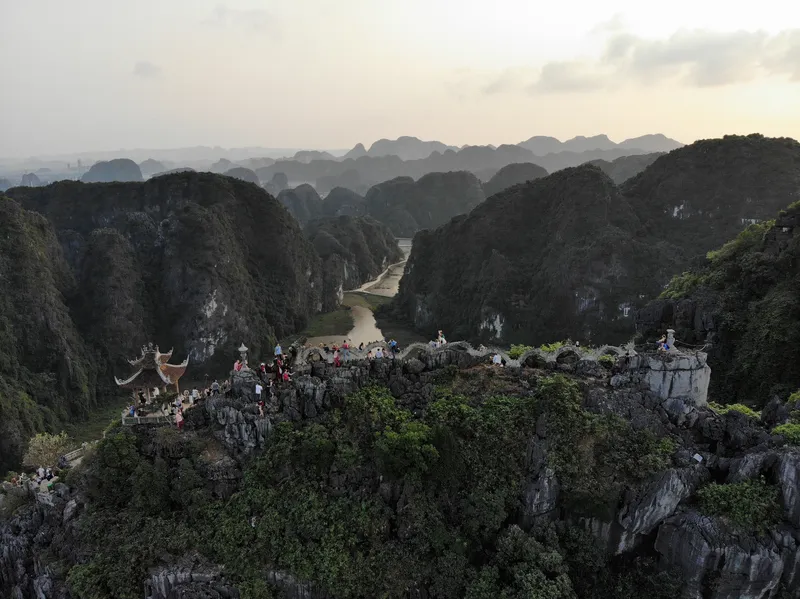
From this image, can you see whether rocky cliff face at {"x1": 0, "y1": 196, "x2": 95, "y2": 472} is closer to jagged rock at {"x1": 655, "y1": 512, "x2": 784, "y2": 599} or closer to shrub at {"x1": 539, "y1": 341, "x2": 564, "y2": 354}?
shrub at {"x1": 539, "y1": 341, "x2": 564, "y2": 354}

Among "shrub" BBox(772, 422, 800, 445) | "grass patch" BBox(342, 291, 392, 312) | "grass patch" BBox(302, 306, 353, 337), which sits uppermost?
"shrub" BBox(772, 422, 800, 445)

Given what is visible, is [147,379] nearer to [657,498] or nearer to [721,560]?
[657,498]

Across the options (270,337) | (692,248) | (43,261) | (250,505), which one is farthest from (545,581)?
(43,261)

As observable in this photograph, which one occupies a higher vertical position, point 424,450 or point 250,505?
point 424,450

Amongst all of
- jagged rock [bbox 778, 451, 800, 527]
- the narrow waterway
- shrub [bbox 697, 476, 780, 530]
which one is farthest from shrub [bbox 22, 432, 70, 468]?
jagged rock [bbox 778, 451, 800, 527]

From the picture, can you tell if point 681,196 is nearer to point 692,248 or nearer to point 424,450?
point 692,248
